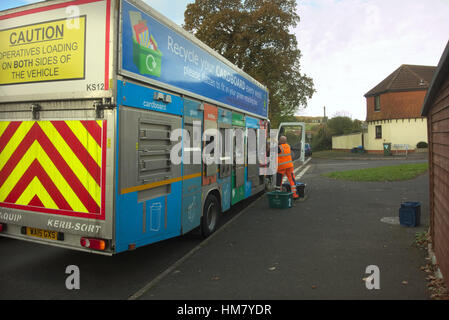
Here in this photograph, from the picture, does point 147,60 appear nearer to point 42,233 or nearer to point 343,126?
point 42,233

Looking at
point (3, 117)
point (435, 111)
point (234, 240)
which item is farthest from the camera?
point (234, 240)

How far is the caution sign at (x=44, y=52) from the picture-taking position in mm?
4238

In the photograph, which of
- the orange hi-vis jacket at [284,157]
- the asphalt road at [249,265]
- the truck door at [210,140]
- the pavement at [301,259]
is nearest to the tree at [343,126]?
the orange hi-vis jacket at [284,157]

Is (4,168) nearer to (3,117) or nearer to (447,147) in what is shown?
(3,117)

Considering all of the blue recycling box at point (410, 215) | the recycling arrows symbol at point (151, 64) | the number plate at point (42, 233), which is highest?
the recycling arrows symbol at point (151, 64)

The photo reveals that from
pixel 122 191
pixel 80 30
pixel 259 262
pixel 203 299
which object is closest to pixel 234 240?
pixel 259 262

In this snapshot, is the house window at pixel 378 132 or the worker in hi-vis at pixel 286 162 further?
the house window at pixel 378 132

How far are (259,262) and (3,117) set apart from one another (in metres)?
4.13

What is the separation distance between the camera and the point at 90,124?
409 centimetres

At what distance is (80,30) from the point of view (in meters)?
4.22

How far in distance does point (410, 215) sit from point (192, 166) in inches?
183

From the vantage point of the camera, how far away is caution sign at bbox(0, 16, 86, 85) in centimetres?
424

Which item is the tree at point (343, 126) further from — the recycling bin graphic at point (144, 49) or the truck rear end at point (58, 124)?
the truck rear end at point (58, 124)

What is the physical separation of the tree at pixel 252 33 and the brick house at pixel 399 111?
1306 cm
